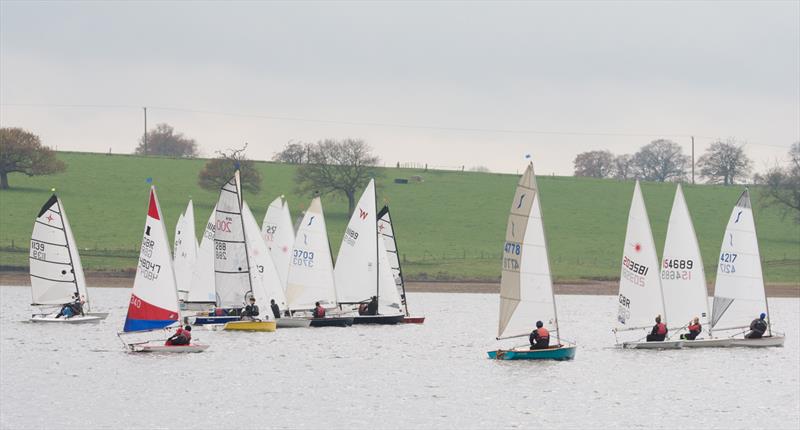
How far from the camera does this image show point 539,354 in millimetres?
→ 48969

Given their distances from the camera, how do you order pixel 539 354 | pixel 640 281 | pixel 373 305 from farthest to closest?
pixel 373 305 < pixel 640 281 < pixel 539 354

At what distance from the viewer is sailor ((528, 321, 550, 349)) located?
48.7 m

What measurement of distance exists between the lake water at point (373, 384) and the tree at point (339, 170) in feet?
230

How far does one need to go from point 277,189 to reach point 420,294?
152 ft

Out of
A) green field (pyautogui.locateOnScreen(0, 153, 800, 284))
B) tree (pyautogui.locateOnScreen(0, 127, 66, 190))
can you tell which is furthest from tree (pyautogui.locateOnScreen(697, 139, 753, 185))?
tree (pyautogui.locateOnScreen(0, 127, 66, 190))

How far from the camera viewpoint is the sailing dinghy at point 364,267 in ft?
220

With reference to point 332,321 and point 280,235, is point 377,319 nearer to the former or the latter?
point 332,321

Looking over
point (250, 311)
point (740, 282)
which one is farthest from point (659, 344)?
point (250, 311)

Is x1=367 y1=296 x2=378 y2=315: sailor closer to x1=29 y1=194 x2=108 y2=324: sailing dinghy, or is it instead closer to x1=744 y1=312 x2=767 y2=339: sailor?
x1=29 y1=194 x2=108 y2=324: sailing dinghy

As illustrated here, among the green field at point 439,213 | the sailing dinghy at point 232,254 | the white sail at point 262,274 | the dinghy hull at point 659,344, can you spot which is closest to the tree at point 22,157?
the green field at point 439,213

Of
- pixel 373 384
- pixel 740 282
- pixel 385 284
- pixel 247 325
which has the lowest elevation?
pixel 373 384

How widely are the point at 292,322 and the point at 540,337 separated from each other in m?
20.6

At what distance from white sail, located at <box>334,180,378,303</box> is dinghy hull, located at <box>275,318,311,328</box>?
2362 mm

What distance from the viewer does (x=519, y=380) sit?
46969 millimetres
